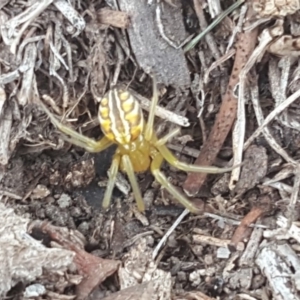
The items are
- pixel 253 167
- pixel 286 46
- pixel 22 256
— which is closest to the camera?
pixel 22 256

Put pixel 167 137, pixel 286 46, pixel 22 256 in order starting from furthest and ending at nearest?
pixel 167 137, pixel 286 46, pixel 22 256

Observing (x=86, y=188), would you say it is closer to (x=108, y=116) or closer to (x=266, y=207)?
(x=108, y=116)

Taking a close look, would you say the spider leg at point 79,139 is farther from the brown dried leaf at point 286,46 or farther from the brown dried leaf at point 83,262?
the brown dried leaf at point 286,46

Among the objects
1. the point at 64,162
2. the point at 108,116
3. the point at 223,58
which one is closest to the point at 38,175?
the point at 64,162

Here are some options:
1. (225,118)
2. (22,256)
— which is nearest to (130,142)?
(225,118)

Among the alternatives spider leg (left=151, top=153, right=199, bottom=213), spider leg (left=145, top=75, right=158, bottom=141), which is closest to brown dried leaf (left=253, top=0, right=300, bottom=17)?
spider leg (left=145, top=75, right=158, bottom=141)

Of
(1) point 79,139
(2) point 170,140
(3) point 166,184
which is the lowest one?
(3) point 166,184

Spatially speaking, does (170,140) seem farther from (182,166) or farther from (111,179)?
(111,179)
